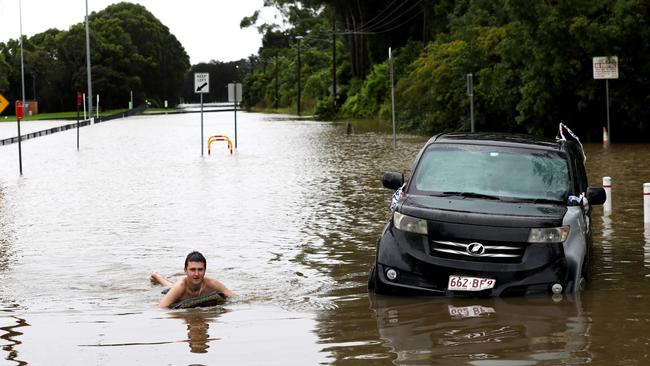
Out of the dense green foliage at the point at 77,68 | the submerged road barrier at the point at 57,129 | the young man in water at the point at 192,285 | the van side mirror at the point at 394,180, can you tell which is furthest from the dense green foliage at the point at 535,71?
the dense green foliage at the point at 77,68

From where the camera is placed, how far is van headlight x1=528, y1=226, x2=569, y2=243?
10555mm

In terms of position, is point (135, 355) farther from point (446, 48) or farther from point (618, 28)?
point (446, 48)

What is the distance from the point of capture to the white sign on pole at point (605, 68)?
125ft

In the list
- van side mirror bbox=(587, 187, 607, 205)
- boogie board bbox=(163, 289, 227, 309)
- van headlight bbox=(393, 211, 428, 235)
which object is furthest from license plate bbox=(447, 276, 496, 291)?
boogie board bbox=(163, 289, 227, 309)

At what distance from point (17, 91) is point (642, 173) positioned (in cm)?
13333

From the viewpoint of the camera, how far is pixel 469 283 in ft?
34.9

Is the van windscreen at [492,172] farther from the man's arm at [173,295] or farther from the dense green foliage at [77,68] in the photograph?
the dense green foliage at [77,68]

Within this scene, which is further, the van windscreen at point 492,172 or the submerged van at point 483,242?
the van windscreen at point 492,172

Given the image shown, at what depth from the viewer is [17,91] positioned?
15162cm

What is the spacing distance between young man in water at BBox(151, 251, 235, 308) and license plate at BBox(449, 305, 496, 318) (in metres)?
2.33

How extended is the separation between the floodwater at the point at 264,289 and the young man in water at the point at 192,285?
225 mm

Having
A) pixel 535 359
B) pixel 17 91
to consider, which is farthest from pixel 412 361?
pixel 17 91

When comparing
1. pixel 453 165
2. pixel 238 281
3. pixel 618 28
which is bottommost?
pixel 238 281

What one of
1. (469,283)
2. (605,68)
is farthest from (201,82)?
(469,283)
